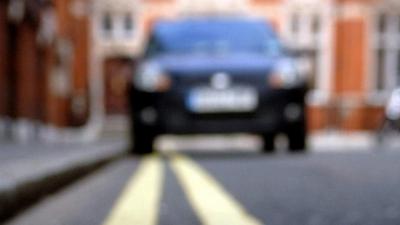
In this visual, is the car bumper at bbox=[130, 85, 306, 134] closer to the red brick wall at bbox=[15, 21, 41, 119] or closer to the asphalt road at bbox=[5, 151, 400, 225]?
the asphalt road at bbox=[5, 151, 400, 225]

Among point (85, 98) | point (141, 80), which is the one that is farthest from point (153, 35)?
point (85, 98)

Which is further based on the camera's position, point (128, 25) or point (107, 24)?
point (128, 25)

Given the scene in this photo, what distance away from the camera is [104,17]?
31266 millimetres

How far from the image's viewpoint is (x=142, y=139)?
9.65m

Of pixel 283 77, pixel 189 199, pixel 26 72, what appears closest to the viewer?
pixel 189 199

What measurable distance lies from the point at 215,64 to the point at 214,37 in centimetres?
113

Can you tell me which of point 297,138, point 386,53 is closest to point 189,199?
point 297,138

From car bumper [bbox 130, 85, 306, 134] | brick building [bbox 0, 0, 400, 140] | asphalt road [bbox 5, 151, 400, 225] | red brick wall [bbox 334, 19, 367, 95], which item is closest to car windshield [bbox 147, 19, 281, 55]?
car bumper [bbox 130, 85, 306, 134]

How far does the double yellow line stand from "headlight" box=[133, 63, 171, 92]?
8.53ft

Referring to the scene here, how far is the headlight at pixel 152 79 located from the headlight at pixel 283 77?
1.02 meters

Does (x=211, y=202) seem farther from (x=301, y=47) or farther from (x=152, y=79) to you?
(x=301, y=47)

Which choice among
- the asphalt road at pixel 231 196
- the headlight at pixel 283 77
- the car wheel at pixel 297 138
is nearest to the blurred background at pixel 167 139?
the asphalt road at pixel 231 196

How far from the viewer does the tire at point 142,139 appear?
376 inches

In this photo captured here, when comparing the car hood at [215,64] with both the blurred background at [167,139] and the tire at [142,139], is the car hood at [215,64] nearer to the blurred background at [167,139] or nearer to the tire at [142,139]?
the blurred background at [167,139]
